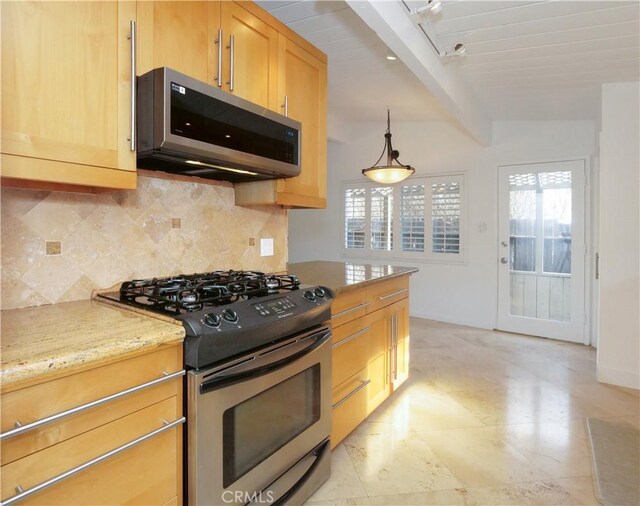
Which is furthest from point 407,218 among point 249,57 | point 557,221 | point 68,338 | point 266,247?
point 68,338

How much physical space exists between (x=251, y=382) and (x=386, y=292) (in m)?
1.37

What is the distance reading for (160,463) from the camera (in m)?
1.07

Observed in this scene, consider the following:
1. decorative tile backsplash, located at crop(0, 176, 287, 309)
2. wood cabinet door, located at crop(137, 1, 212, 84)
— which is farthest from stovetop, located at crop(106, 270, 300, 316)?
wood cabinet door, located at crop(137, 1, 212, 84)

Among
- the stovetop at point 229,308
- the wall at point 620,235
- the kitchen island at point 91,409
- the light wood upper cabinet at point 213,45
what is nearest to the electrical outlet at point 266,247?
the stovetop at point 229,308

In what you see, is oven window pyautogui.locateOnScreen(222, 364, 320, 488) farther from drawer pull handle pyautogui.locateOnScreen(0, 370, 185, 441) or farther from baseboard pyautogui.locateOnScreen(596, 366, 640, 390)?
baseboard pyautogui.locateOnScreen(596, 366, 640, 390)

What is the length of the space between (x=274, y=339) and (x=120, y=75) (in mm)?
1074

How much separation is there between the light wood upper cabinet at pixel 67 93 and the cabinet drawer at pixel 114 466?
2.47ft

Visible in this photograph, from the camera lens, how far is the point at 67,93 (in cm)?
114

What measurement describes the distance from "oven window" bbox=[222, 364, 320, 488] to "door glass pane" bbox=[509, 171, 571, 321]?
3.63m

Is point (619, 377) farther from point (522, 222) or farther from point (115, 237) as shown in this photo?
point (115, 237)

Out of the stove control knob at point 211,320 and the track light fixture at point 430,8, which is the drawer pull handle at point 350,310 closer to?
the stove control knob at point 211,320

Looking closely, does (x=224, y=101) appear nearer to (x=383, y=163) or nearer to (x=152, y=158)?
(x=152, y=158)

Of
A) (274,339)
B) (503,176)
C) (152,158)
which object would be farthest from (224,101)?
(503,176)

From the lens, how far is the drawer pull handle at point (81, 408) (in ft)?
2.52
